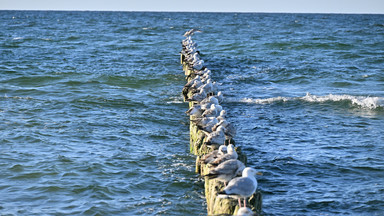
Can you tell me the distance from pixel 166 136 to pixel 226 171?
461 cm

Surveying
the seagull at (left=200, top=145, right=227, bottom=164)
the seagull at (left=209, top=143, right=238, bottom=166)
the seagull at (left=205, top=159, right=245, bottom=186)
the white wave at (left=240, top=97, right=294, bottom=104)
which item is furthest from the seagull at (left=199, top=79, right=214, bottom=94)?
the seagull at (left=205, top=159, right=245, bottom=186)

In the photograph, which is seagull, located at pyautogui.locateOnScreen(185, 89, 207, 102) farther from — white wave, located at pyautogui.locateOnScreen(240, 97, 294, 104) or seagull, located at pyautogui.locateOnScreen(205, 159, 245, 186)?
seagull, located at pyautogui.locateOnScreen(205, 159, 245, 186)

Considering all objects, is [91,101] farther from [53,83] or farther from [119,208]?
[119,208]

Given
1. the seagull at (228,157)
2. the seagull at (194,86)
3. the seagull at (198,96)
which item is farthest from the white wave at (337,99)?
the seagull at (228,157)

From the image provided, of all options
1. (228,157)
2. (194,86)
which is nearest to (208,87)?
(194,86)

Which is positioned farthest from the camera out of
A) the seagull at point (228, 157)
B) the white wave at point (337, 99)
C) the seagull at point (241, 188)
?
the white wave at point (337, 99)

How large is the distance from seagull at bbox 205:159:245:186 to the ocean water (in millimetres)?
948

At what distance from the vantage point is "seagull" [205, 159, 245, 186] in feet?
19.0

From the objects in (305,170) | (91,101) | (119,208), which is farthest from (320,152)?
(91,101)

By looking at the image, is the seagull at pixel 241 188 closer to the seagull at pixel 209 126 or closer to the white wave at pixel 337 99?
the seagull at pixel 209 126

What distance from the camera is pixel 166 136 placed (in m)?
10.4

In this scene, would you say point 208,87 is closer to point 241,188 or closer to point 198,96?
point 198,96

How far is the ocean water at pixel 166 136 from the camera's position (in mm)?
7176

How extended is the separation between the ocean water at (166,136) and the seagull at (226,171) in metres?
0.95
